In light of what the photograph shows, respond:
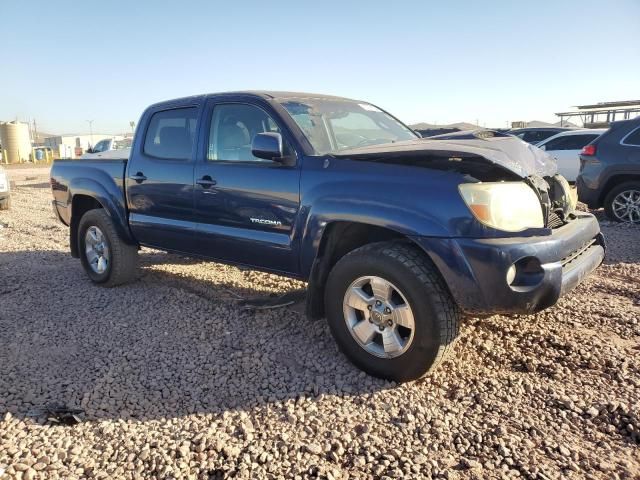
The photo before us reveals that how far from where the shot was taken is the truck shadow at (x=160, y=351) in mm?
3102

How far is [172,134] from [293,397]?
2.81m

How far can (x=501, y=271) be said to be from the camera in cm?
278

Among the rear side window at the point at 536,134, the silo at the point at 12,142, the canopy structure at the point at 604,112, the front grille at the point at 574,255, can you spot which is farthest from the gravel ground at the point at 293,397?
the silo at the point at 12,142

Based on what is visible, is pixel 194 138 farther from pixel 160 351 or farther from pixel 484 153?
pixel 484 153

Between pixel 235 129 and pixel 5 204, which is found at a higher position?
pixel 235 129

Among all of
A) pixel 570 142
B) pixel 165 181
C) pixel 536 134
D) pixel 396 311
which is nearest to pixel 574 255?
pixel 396 311

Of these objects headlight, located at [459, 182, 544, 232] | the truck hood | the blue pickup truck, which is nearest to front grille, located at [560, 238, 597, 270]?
the blue pickup truck

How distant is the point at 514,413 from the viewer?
278cm

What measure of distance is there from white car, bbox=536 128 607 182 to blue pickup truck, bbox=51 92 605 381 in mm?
8565

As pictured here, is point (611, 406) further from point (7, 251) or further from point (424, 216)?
point (7, 251)

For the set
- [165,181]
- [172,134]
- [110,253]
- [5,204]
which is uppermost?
[172,134]

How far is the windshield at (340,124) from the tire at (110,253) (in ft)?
7.90

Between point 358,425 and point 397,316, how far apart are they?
0.67 metres

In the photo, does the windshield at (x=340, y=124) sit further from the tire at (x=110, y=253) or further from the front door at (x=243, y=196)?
the tire at (x=110, y=253)
